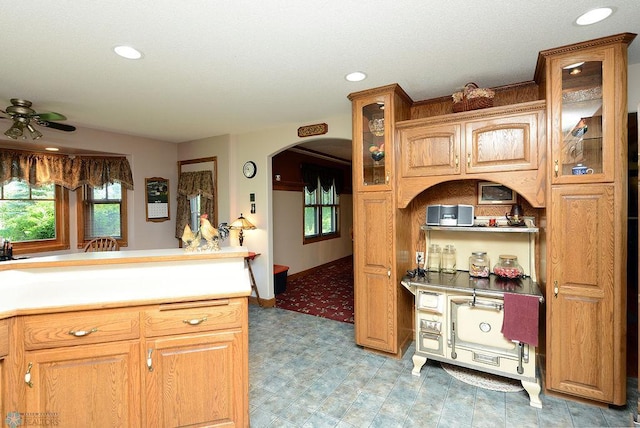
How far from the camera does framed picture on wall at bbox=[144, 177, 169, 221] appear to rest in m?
5.10

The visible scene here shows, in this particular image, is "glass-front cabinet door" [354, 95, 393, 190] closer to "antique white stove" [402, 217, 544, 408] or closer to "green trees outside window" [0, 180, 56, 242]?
"antique white stove" [402, 217, 544, 408]

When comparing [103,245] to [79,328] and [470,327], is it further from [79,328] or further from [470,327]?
[470,327]

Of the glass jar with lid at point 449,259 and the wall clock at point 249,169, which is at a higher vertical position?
the wall clock at point 249,169

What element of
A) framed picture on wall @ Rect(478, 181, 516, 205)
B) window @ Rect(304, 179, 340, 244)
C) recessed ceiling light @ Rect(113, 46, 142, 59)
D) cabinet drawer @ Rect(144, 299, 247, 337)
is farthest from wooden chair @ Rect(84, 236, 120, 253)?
framed picture on wall @ Rect(478, 181, 516, 205)

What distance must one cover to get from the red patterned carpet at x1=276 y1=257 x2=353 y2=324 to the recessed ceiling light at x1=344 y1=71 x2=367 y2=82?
2.84m

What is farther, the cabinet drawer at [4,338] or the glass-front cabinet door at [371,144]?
the glass-front cabinet door at [371,144]

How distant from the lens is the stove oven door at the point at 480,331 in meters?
2.45

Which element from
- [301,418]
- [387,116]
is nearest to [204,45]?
[387,116]

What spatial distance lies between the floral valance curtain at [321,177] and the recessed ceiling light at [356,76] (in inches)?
144

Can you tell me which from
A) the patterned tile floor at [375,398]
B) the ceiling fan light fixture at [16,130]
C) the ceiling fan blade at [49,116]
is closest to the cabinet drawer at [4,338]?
the patterned tile floor at [375,398]

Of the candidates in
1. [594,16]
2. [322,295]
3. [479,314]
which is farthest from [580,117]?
[322,295]

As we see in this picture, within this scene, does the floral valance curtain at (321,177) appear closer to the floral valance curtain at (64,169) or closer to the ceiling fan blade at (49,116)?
the floral valance curtain at (64,169)

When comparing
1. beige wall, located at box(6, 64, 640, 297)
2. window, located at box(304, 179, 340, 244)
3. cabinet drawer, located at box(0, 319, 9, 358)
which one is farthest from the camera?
window, located at box(304, 179, 340, 244)

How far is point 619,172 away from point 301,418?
2.75 meters
